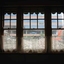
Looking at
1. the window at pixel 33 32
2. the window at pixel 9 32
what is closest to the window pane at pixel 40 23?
the window at pixel 33 32

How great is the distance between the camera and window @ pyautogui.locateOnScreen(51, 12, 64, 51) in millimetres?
4527

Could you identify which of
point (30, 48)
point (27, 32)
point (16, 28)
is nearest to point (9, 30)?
point (16, 28)

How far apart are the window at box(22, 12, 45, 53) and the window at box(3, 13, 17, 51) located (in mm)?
326

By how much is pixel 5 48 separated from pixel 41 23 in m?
1.41

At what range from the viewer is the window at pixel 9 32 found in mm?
4562

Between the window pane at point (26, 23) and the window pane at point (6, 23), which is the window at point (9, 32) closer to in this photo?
the window pane at point (6, 23)

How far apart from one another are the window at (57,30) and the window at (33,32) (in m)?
0.32

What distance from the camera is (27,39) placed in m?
4.55

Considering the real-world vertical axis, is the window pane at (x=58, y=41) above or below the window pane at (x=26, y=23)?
below
